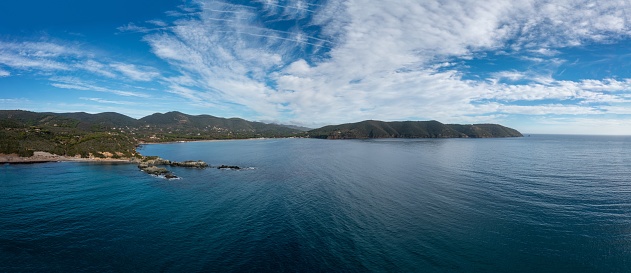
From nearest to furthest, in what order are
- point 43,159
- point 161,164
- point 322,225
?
point 322,225 < point 43,159 < point 161,164

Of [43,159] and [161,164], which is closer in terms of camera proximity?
[43,159]

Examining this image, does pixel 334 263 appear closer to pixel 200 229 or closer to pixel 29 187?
pixel 200 229

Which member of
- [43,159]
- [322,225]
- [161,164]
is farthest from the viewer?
[161,164]

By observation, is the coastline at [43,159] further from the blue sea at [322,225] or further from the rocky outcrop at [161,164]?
the blue sea at [322,225]

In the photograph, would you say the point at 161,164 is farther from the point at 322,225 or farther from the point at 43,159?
the point at 322,225

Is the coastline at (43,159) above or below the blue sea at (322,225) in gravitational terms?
above

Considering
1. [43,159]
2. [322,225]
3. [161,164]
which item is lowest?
[322,225]

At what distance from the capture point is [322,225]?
3969 cm

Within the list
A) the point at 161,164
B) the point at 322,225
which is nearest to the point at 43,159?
the point at 161,164

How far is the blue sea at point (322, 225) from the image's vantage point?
29.4 m

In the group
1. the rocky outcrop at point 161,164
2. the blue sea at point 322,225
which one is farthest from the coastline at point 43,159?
the blue sea at point 322,225

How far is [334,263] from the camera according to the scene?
1142 inches

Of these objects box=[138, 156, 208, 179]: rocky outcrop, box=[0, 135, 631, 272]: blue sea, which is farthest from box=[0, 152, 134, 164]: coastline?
box=[0, 135, 631, 272]: blue sea

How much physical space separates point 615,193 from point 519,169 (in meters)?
31.2
